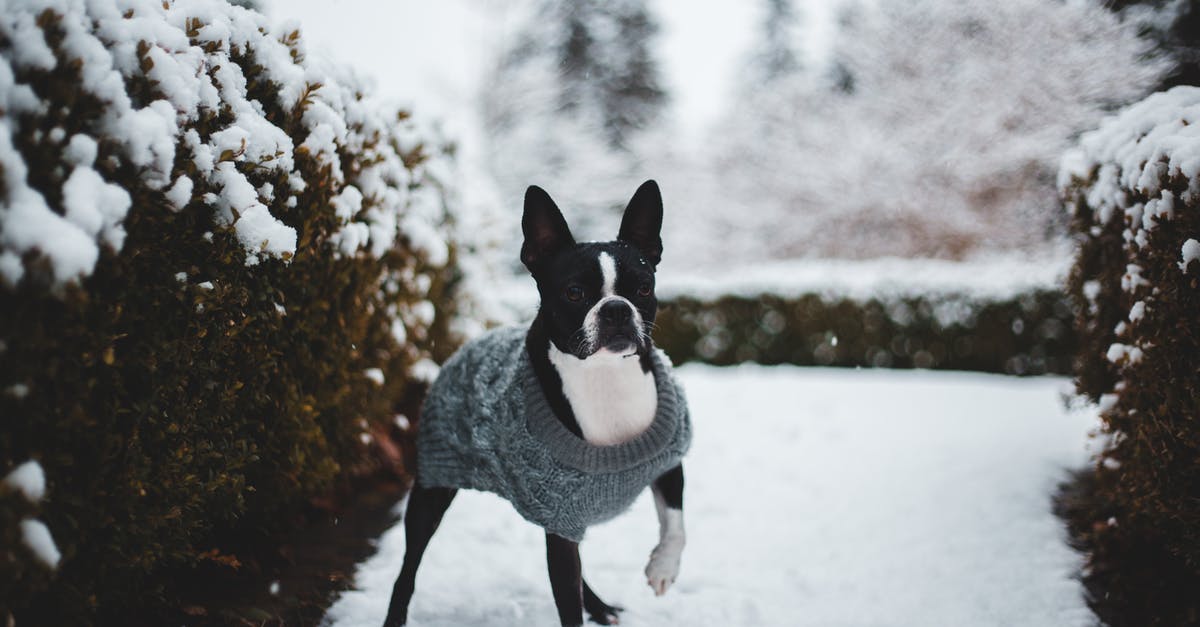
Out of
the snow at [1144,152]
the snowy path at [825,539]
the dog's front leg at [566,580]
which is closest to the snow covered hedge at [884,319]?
the snowy path at [825,539]

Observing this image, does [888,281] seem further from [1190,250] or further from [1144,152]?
[1190,250]

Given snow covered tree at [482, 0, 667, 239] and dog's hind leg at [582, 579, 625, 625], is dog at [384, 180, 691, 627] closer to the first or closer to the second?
dog's hind leg at [582, 579, 625, 625]

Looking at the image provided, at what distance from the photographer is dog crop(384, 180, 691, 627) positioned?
8.32 feet

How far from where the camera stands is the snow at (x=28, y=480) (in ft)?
5.37

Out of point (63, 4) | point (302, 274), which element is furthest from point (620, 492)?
point (63, 4)

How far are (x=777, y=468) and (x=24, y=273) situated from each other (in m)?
5.22

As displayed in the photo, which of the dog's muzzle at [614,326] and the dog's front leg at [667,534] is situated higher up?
the dog's muzzle at [614,326]

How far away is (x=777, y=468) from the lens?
5898mm

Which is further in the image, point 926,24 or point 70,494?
point 926,24

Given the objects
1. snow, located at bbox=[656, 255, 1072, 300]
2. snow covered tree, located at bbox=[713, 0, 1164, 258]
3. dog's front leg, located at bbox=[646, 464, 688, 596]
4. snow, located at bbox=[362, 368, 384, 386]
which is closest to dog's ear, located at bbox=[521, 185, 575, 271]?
dog's front leg, located at bbox=[646, 464, 688, 596]

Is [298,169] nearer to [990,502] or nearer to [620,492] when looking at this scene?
[620,492]

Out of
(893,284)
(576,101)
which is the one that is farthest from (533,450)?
(576,101)

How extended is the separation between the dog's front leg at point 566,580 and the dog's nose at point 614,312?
2.58 feet

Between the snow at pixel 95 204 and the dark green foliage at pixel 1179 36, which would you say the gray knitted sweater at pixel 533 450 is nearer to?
the snow at pixel 95 204
